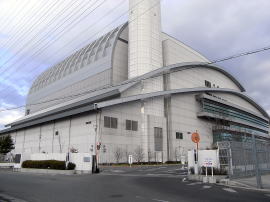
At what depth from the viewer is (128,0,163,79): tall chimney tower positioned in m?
55.5

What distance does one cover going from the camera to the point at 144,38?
56188mm

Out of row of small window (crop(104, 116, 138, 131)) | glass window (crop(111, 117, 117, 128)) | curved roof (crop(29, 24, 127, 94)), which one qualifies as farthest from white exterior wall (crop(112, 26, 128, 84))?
glass window (crop(111, 117, 117, 128))

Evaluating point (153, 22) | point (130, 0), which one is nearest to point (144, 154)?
point (153, 22)

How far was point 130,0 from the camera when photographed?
192 feet

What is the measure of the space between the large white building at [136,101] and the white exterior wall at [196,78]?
0.23m

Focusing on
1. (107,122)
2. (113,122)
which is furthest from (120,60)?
(107,122)

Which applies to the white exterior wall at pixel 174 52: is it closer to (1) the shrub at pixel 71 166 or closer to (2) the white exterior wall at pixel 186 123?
(2) the white exterior wall at pixel 186 123

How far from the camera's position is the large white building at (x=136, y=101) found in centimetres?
4747

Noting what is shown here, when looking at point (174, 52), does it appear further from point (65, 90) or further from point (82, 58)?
point (65, 90)

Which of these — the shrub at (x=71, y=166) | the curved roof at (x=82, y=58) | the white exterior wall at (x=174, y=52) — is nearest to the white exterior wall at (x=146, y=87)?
the white exterior wall at (x=174, y=52)

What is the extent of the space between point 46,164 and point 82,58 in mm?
48019

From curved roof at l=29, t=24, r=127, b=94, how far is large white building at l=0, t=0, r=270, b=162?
1.13ft

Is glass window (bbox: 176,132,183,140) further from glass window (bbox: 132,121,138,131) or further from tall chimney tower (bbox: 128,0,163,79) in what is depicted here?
tall chimney tower (bbox: 128,0,163,79)

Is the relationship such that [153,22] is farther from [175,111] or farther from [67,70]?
[67,70]
